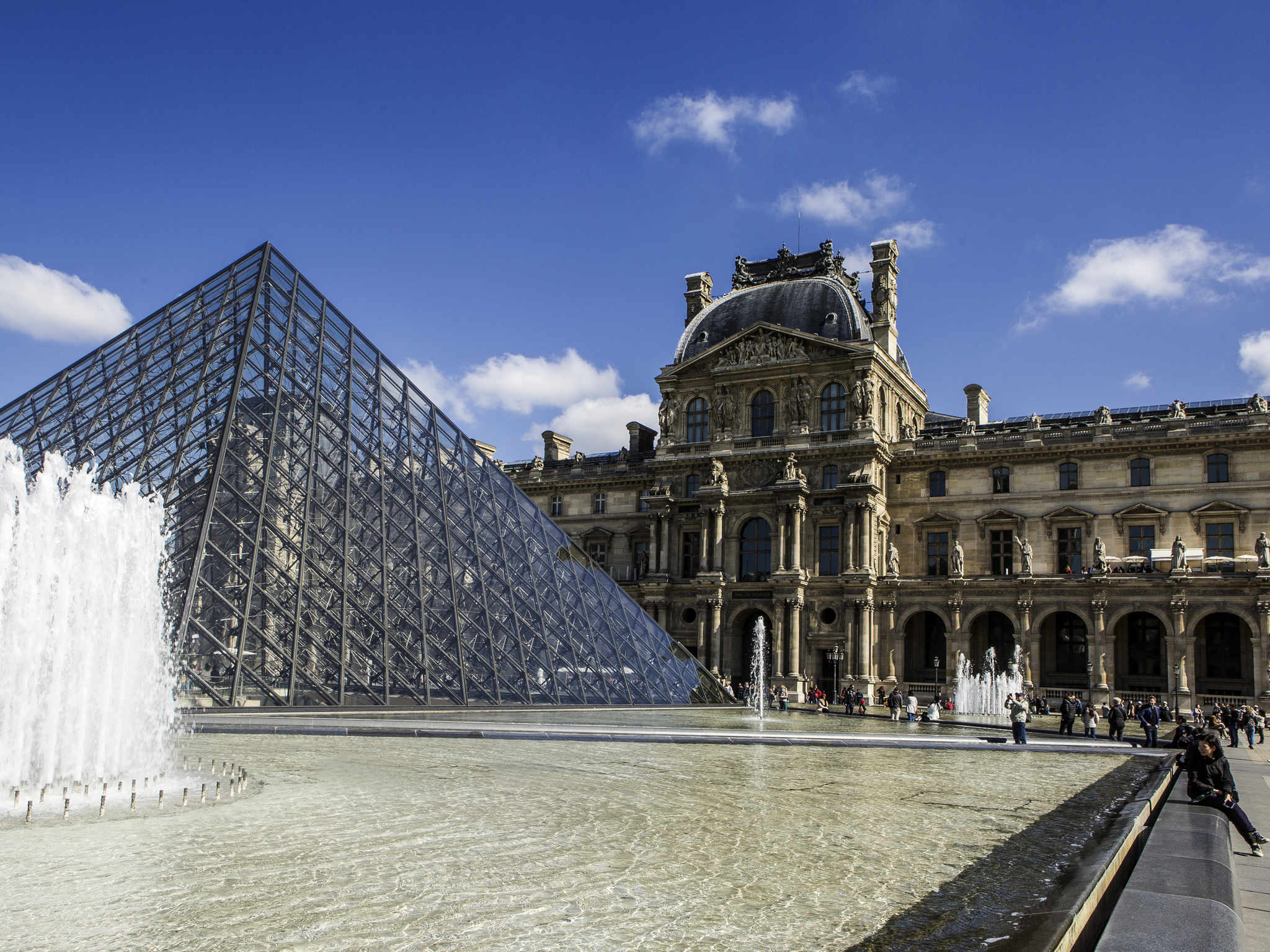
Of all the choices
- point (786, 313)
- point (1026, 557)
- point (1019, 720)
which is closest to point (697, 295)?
point (786, 313)

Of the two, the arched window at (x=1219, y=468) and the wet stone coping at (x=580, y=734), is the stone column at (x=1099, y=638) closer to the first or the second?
the arched window at (x=1219, y=468)

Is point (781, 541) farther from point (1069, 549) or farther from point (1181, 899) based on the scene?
point (1181, 899)

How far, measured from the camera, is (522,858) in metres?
8.67

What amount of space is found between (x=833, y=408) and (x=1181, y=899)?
39730 mm

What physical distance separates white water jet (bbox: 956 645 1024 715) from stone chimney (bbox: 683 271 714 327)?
21610mm

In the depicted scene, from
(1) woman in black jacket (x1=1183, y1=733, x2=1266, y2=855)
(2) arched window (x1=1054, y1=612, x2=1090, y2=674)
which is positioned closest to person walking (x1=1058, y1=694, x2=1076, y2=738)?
(1) woman in black jacket (x1=1183, y1=733, x2=1266, y2=855)

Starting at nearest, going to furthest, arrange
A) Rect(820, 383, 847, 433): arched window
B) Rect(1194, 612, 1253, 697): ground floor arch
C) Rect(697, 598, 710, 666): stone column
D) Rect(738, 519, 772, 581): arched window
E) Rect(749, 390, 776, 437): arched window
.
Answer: Rect(1194, 612, 1253, 697): ground floor arch
Rect(820, 383, 847, 433): arched window
Rect(697, 598, 710, 666): stone column
Rect(738, 519, 772, 581): arched window
Rect(749, 390, 776, 437): arched window

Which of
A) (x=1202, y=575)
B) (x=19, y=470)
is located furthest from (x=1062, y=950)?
(x=1202, y=575)

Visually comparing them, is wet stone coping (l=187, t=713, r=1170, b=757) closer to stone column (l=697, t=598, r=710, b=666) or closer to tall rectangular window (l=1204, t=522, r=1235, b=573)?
tall rectangular window (l=1204, t=522, r=1235, b=573)

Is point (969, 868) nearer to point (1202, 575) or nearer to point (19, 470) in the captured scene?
point (19, 470)

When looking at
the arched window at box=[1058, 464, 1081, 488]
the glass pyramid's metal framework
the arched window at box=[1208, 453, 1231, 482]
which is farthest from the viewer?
the arched window at box=[1058, 464, 1081, 488]

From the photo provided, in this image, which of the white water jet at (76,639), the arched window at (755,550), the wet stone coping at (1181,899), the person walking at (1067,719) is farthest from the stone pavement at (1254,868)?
→ the arched window at (755,550)

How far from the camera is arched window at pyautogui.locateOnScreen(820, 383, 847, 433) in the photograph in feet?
147

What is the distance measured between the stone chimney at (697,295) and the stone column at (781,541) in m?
12.8
